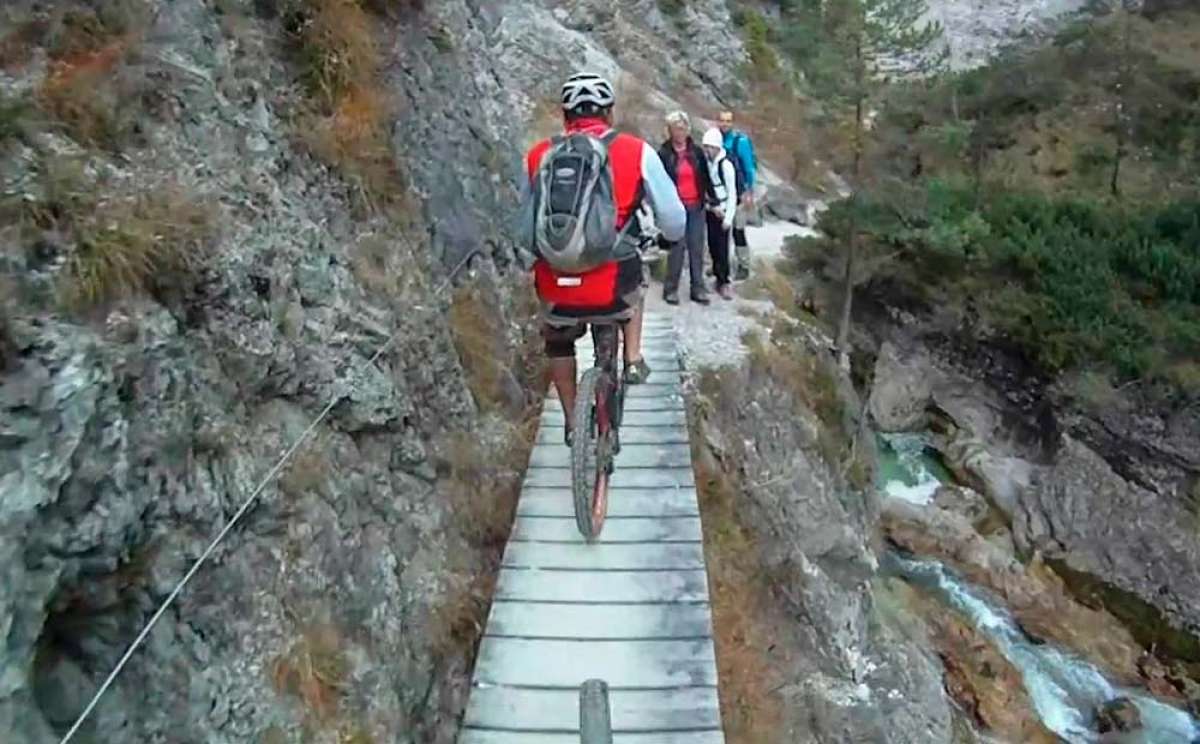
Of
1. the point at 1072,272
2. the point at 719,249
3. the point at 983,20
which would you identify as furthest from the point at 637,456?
the point at 983,20

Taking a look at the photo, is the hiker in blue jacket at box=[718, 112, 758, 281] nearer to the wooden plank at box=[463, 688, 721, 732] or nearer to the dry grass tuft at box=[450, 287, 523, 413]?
the dry grass tuft at box=[450, 287, 523, 413]

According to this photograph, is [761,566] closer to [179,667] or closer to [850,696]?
[850,696]

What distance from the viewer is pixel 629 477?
638 centimetres

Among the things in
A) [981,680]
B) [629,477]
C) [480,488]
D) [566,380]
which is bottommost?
[981,680]

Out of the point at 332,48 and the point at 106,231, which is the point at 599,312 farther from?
the point at 106,231

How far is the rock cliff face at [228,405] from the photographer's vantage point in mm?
2975

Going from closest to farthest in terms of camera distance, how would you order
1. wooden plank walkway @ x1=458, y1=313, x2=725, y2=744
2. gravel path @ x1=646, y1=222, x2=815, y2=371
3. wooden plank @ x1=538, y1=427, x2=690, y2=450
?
wooden plank walkway @ x1=458, y1=313, x2=725, y2=744
wooden plank @ x1=538, y1=427, x2=690, y2=450
gravel path @ x1=646, y1=222, x2=815, y2=371

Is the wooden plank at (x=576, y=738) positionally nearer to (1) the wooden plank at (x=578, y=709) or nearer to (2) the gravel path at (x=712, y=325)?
(1) the wooden plank at (x=578, y=709)

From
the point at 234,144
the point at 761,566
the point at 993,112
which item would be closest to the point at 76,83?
the point at 234,144

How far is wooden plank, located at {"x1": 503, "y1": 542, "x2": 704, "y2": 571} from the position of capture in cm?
546

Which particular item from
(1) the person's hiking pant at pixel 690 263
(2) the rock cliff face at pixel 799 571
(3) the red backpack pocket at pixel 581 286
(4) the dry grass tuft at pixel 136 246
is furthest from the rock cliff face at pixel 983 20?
(4) the dry grass tuft at pixel 136 246

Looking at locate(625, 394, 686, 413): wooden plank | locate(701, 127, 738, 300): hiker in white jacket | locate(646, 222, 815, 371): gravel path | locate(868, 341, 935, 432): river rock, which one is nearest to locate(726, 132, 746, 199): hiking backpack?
locate(701, 127, 738, 300): hiker in white jacket

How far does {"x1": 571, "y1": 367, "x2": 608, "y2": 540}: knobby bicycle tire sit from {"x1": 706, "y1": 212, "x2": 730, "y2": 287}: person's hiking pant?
5.30 m

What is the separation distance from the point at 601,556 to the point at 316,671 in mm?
1963
